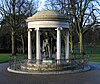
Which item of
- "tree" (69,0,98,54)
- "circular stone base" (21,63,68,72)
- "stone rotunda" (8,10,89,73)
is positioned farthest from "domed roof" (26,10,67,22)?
"tree" (69,0,98,54)

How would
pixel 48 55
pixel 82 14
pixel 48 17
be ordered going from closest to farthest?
pixel 48 17
pixel 48 55
pixel 82 14

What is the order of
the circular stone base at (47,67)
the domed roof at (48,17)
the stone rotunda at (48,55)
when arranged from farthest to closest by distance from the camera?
the domed roof at (48,17)
the stone rotunda at (48,55)
the circular stone base at (47,67)

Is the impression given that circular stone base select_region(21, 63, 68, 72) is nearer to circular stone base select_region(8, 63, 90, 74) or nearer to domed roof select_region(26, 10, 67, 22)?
circular stone base select_region(8, 63, 90, 74)

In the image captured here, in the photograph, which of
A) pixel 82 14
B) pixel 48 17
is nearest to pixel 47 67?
pixel 48 17

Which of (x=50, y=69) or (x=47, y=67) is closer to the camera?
(x=50, y=69)

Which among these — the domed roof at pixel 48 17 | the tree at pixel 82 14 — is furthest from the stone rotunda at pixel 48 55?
the tree at pixel 82 14

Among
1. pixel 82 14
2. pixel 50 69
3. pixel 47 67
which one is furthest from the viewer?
pixel 82 14

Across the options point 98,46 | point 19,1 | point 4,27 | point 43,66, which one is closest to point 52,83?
point 43,66

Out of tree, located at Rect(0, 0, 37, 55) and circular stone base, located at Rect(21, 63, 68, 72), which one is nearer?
circular stone base, located at Rect(21, 63, 68, 72)

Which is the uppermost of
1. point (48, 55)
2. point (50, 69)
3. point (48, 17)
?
point (48, 17)

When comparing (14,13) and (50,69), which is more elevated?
(14,13)

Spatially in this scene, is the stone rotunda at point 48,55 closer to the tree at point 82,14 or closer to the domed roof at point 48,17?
the domed roof at point 48,17

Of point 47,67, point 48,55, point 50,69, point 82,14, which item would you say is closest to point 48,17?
point 48,55

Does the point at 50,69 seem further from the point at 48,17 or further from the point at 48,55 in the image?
the point at 48,17
